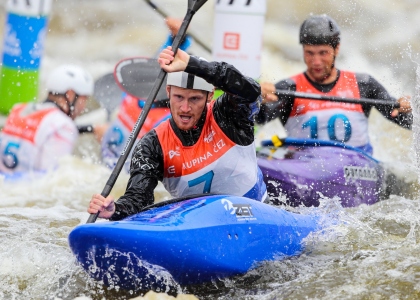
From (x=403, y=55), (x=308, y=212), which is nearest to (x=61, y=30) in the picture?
(x=403, y=55)

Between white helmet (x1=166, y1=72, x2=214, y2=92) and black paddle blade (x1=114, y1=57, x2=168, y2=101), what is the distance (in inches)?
117

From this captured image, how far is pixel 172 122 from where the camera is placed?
449 cm

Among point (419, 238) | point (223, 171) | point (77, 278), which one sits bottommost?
point (77, 278)

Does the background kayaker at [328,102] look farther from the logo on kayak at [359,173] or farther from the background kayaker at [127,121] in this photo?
the background kayaker at [127,121]

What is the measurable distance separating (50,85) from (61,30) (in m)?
9.48

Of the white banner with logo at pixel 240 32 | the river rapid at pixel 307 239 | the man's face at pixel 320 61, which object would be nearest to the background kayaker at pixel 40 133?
the river rapid at pixel 307 239

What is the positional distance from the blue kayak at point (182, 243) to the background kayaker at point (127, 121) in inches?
126

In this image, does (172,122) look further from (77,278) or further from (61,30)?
(61,30)

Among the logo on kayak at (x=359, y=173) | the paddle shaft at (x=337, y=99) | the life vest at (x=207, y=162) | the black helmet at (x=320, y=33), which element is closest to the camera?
the life vest at (x=207, y=162)

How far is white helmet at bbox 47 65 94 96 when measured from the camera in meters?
7.73

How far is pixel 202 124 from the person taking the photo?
449cm

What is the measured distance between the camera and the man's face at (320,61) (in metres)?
6.43

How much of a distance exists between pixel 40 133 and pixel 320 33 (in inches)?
108

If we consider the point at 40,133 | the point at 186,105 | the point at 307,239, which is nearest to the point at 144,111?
the point at 186,105
